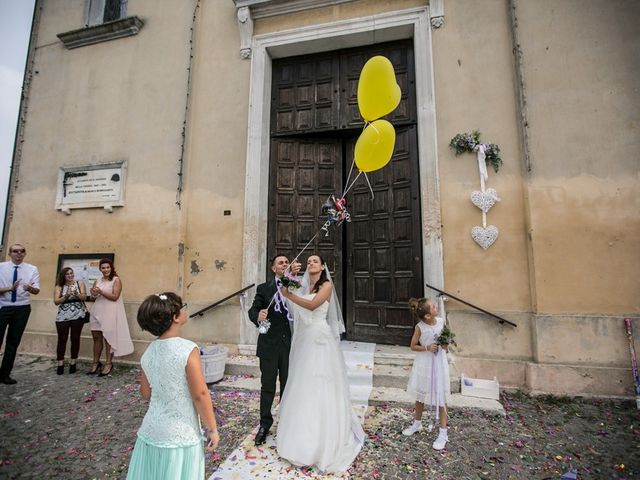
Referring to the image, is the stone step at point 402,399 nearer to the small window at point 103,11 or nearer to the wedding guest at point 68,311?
the wedding guest at point 68,311

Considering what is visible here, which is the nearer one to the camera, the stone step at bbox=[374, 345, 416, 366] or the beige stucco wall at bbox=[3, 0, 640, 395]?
the beige stucco wall at bbox=[3, 0, 640, 395]

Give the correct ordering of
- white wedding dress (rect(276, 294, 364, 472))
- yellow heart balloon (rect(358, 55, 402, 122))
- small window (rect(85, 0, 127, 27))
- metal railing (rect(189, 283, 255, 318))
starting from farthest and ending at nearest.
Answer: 1. small window (rect(85, 0, 127, 27))
2. metal railing (rect(189, 283, 255, 318))
3. yellow heart balloon (rect(358, 55, 402, 122))
4. white wedding dress (rect(276, 294, 364, 472))

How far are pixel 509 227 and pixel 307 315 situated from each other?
3.45 meters

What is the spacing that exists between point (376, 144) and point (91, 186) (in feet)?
19.9

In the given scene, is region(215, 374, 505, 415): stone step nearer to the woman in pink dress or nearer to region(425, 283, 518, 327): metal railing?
region(425, 283, 518, 327): metal railing

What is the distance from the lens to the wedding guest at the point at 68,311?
5.48 metres

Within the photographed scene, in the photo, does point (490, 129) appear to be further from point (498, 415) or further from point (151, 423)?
point (151, 423)

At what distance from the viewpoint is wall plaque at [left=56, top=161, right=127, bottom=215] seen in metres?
6.75

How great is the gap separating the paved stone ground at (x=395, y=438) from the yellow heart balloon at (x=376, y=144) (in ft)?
9.59

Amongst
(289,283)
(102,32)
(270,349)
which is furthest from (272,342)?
(102,32)

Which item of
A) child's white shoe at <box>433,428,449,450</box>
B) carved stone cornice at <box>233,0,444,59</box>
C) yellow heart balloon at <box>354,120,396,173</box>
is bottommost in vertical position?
child's white shoe at <box>433,428,449,450</box>

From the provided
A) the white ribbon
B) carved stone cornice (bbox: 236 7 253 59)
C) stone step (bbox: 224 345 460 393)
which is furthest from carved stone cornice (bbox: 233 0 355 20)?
stone step (bbox: 224 345 460 393)

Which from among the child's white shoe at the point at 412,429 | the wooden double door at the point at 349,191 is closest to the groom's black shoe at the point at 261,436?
the child's white shoe at the point at 412,429

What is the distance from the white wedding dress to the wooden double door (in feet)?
8.42
